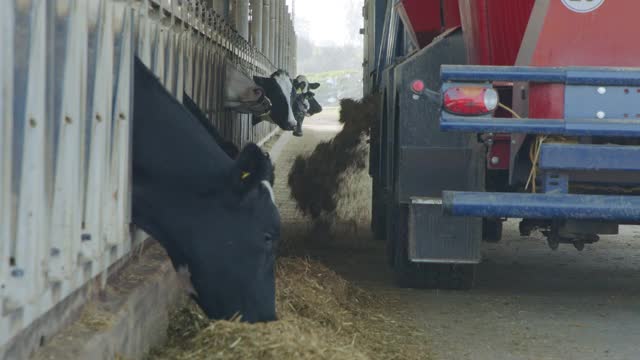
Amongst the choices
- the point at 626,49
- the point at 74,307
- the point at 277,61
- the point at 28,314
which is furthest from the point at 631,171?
the point at 277,61

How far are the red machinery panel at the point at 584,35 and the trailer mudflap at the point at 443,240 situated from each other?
3.73 feet

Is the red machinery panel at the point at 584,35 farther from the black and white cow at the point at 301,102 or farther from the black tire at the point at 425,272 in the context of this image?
the black and white cow at the point at 301,102

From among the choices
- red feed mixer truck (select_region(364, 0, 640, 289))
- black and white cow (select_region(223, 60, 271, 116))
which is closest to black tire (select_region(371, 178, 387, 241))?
black and white cow (select_region(223, 60, 271, 116))

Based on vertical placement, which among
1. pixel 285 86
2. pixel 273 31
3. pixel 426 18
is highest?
pixel 273 31

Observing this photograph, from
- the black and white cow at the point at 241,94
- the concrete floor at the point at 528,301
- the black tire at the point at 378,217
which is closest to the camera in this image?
the concrete floor at the point at 528,301

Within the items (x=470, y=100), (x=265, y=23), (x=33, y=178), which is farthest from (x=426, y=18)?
(x=265, y=23)

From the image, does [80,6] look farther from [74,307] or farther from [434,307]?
[434,307]

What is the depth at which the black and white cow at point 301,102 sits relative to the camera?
58.3 ft

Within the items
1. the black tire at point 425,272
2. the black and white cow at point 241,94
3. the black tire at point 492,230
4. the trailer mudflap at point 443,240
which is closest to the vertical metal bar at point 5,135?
the trailer mudflap at point 443,240

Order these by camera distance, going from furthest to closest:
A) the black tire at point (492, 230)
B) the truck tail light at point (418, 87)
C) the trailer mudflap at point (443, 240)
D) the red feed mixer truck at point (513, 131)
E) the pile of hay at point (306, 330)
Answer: the black tire at point (492, 230), the truck tail light at point (418, 87), the trailer mudflap at point (443, 240), the red feed mixer truck at point (513, 131), the pile of hay at point (306, 330)

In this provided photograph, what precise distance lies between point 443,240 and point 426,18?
8.44ft

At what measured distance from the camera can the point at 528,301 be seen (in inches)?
347

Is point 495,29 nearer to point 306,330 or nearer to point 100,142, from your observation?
point 306,330

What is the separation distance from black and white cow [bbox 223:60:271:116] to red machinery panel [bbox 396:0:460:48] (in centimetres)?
299
